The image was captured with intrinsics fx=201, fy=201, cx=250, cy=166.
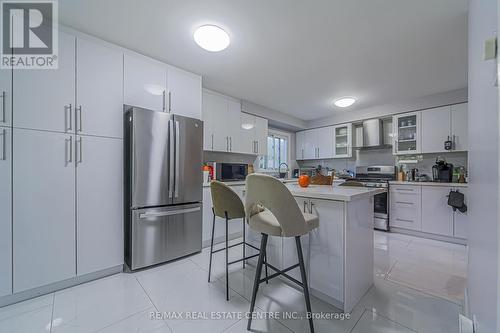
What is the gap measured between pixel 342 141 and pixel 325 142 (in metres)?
0.37

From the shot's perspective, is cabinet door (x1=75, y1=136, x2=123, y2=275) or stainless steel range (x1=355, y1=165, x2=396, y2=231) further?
stainless steel range (x1=355, y1=165, x2=396, y2=231)

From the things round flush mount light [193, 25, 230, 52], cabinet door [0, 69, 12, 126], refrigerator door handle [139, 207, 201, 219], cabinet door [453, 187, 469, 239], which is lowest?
cabinet door [453, 187, 469, 239]

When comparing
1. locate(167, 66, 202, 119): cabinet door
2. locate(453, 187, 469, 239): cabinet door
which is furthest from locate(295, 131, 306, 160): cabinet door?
locate(167, 66, 202, 119): cabinet door

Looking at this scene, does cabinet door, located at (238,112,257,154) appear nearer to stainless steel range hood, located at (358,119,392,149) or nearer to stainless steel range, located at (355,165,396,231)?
stainless steel range, located at (355,165,396,231)

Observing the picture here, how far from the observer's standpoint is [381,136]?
162 inches

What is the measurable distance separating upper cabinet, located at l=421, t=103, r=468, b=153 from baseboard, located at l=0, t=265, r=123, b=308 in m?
4.90

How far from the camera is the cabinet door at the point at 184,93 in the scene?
2.51 m

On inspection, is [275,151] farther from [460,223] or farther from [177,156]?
[460,223]

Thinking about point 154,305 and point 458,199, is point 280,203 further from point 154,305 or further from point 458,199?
point 458,199

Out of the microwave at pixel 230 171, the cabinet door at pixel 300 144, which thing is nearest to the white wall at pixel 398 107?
the cabinet door at pixel 300 144

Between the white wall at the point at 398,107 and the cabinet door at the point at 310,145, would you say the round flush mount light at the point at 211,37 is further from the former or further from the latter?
the cabinet door at the point at 310,145

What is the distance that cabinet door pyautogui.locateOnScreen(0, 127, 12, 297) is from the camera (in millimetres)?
1562

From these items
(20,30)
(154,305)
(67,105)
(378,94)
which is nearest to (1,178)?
(67,105)

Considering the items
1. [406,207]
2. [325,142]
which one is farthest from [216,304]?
[325,142]
